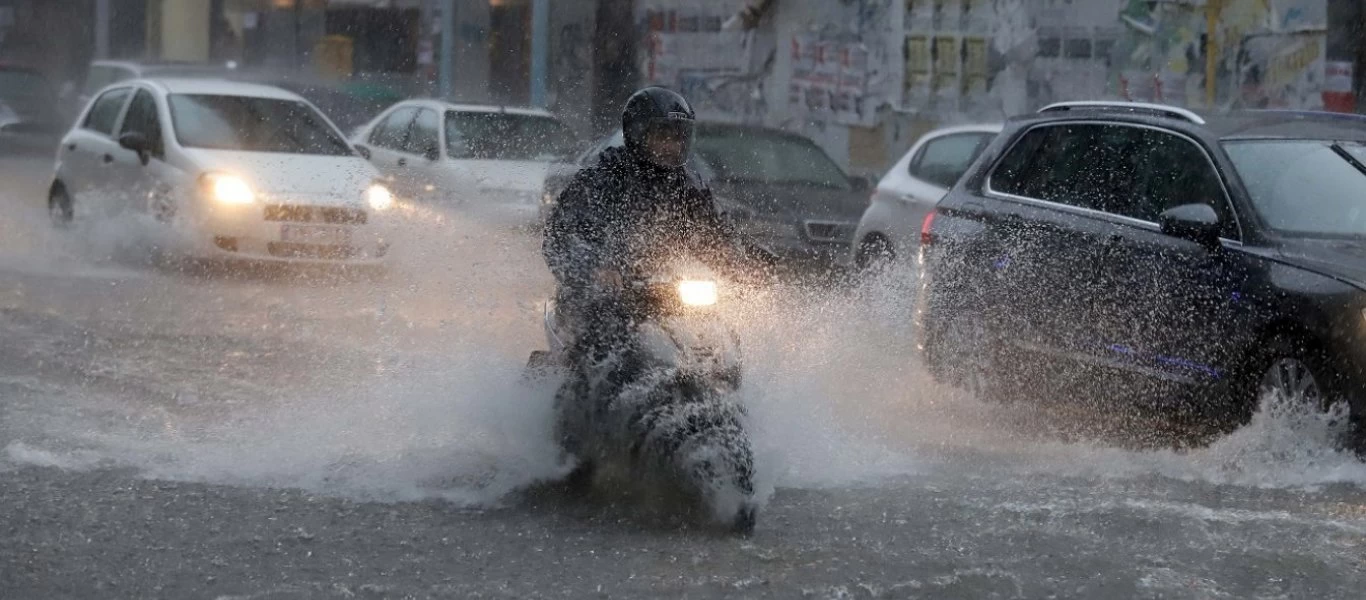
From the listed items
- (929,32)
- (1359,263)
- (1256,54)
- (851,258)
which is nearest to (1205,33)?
(1256,54)

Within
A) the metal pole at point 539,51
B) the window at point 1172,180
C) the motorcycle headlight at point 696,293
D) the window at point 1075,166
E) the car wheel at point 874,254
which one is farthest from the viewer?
the metal pole at point 539,51

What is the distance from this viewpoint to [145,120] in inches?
621

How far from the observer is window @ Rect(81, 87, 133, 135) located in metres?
16.4

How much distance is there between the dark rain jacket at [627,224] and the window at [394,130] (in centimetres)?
1124

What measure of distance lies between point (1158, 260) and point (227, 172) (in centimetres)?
845

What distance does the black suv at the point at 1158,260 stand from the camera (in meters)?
7.42

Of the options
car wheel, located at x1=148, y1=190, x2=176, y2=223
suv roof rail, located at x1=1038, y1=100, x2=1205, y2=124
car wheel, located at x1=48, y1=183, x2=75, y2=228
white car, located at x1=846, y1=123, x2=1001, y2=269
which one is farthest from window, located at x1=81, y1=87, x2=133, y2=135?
suv roof rail, located at x1=1038, y1=100, x2=1205, y2=124

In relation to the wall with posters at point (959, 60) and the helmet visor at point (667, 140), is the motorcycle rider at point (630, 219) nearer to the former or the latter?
the helmet visor at point (667, 140)

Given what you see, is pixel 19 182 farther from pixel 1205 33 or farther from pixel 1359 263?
pixel 1359 263

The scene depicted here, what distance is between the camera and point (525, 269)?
14.6 m

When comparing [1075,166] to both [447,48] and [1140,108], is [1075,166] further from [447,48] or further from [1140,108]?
[447,48]

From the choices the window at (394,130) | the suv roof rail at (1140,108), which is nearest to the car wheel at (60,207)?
the window at (394,130)

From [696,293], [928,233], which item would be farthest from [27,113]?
[696,293]

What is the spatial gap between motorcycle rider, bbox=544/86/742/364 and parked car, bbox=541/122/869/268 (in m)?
7.10
